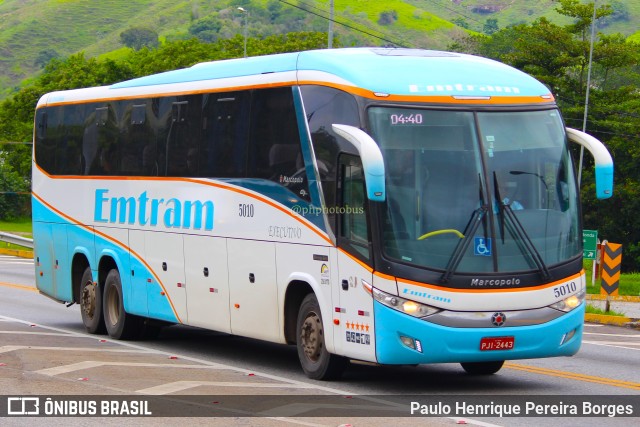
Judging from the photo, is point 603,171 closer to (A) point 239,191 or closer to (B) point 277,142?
(B) point 277,142

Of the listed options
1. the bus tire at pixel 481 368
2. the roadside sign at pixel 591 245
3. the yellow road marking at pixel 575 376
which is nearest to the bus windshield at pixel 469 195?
the yellow road marking at pixel 575 376

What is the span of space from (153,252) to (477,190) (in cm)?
650

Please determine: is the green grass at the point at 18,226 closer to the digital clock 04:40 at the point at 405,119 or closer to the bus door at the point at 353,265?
the bus door at the point at 353,265

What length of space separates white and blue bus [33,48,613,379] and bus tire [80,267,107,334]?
2822 millimetres

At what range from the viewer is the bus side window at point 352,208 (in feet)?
→ 41.0

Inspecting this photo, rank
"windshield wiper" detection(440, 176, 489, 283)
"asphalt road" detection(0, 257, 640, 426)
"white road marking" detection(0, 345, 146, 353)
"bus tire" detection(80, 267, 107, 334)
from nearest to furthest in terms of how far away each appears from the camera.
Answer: "asphalt road" detection(0, 257, 640, 426) < "windshield wiper" detection(440, 176, 489, 283) < "white road marking" detection(0, 345, 146, 353) < "bus tire" detection(80, 267, 107, 334)

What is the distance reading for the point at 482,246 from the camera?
12211 millimetres

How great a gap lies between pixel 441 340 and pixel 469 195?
153 cm

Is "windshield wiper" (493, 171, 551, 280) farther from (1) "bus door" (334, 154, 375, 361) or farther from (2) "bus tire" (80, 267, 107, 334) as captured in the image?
(2) "bus tire" (80, 267, 107, 334)

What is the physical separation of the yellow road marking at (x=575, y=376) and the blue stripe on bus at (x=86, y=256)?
4884 millimetres

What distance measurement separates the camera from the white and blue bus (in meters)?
12.2

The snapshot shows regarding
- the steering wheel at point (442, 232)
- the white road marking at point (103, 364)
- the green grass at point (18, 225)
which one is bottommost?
the green grass at point (18, 225)

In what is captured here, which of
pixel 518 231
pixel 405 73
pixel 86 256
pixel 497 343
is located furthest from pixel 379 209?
pixel 86 256

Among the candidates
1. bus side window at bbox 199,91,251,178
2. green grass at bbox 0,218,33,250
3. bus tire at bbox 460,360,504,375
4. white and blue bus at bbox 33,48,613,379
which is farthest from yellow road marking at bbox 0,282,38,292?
green grass at bbox 0,218,33,250
